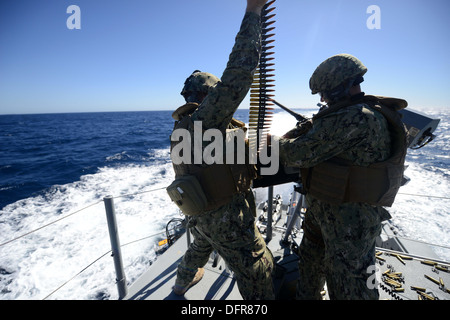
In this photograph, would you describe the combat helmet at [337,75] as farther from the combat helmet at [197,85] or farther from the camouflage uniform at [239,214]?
the combat helmet at [197,85]

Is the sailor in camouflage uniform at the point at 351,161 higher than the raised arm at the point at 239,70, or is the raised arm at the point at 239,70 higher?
the raised arm at the point at 239,70

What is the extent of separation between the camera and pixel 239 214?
2232 mm

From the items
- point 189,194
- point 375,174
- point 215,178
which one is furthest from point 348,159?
point 189,194

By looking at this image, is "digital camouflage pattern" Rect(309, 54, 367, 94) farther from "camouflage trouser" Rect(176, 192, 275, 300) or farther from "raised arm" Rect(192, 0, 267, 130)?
"camouflage trouser" Rect(176, 192, 275, 300)

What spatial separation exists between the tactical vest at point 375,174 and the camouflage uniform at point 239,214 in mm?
880

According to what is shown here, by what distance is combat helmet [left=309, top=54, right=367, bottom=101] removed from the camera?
6.79 ft

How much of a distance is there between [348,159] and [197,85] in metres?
1.68

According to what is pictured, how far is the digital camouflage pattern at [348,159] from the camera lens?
6.36ft

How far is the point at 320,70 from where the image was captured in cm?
218

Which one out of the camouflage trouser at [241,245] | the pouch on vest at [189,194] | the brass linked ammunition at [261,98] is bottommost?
the camouflage trouser at [241,245]

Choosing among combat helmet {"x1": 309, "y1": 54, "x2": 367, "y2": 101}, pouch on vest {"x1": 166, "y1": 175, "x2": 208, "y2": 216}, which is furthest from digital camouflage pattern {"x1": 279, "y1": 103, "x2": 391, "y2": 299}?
pouch on vest {"x1": 166, "y1": 175, "x2": 208, "y2": 216}

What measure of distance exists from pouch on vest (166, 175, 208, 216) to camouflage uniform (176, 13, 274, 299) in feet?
0.75

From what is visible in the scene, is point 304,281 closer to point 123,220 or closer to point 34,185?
point 123,220

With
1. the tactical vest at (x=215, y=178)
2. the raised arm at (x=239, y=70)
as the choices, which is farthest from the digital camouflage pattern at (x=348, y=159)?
the raised arm at (x=239, y=70)
